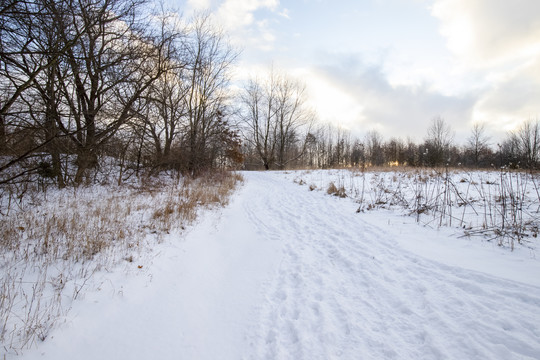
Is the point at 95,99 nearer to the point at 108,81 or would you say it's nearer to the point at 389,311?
the point at 108,81

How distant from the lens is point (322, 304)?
2.50 meters

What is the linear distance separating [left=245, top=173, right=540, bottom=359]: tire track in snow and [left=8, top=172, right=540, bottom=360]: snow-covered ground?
0.04 feet

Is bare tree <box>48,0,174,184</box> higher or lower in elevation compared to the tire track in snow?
higher

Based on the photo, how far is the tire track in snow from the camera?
1.78 m

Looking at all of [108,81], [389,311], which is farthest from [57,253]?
[108,81]

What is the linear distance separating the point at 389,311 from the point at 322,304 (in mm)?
688

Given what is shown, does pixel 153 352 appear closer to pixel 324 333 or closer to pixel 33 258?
pixel 324 333

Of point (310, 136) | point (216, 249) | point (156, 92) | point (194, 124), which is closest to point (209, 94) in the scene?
point (194, 124)

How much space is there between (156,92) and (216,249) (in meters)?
9.29

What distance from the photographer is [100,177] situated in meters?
10.0

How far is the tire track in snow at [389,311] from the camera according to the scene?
1.78m

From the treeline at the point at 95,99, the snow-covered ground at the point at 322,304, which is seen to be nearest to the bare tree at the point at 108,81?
the treeline at the point at 95,99

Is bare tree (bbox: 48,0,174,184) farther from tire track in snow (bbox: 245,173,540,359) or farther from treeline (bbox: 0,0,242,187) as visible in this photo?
tire track in snow (bbox: 245,173,540,359)

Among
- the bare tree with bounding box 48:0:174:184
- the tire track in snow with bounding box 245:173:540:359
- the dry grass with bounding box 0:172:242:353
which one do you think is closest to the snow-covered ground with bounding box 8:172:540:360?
the tire track in snow with bounding box 245:173:540:359
